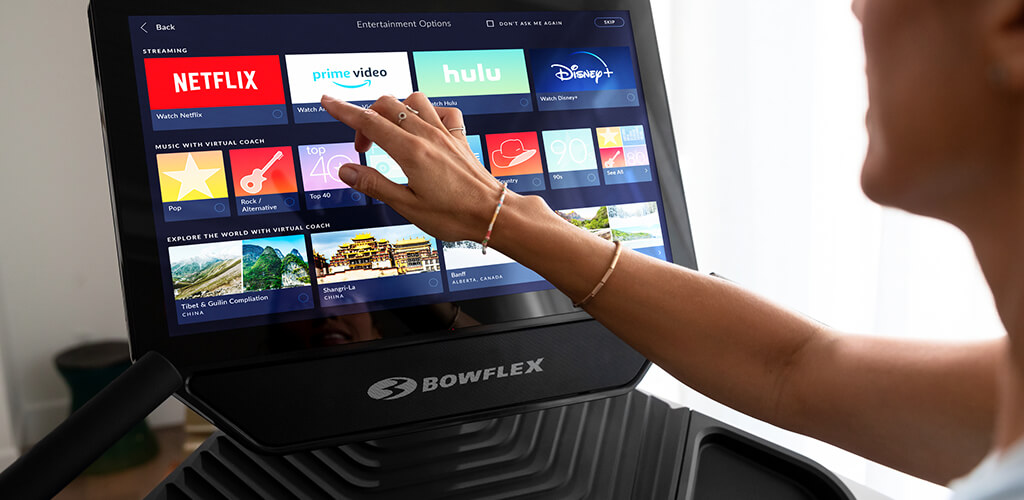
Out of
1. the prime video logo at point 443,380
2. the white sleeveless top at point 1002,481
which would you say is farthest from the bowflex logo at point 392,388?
the white sleeveless top at point 1002,481

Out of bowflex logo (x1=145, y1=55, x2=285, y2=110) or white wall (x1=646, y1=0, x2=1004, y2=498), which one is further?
white wall (x1=646, y1=0, x2=1004, y2=498)

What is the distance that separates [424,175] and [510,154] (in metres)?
0.13

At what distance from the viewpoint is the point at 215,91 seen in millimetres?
708

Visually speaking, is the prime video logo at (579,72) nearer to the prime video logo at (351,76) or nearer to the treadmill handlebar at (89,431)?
the prime video logo at (351,76)

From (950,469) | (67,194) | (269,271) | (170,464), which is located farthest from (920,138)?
(67,194)

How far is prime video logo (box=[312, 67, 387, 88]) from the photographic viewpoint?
2.44ft

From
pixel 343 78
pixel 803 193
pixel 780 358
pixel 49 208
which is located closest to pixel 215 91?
pixel 343 78

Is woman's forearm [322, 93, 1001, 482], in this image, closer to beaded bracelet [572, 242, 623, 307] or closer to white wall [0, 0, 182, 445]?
beaded bracelet [572, 242, 623, 307]

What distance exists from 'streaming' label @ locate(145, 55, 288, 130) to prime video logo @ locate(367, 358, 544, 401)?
29 centimetres

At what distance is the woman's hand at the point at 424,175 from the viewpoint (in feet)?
2.29

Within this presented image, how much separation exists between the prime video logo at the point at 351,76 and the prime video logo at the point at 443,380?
1.03ft

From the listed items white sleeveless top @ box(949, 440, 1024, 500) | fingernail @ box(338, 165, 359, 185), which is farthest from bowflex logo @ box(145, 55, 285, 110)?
white sleeveless top @ box(949, 440, 1024, 500)

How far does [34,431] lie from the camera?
8.75 feet

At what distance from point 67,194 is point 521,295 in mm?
2433
